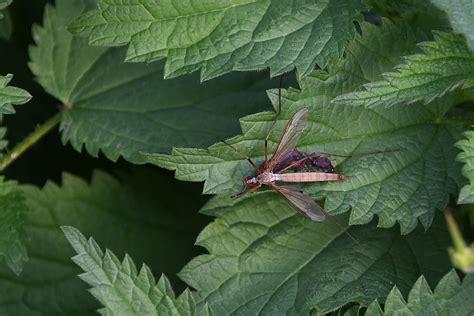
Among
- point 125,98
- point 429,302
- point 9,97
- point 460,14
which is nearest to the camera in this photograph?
point 460,14

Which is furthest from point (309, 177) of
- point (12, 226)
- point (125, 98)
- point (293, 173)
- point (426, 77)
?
point (12, 226)

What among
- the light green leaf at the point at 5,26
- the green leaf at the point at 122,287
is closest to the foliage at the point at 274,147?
the green leaf at the point at 122,287

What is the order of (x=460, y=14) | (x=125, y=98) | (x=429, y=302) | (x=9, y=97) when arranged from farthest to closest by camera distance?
(x=125, y=98) < (x=9, y=97) < (x=429, y=302) < (x=460, y=14)

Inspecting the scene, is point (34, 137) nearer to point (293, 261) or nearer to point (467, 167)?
point (293, 261)

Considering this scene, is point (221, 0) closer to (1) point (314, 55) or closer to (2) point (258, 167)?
(1) point (314, 55)

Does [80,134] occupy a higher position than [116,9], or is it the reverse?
[116,9]

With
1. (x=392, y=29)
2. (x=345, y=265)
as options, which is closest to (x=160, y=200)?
(x=345, y=265)

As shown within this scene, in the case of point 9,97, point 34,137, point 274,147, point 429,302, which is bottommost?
point 429,302
